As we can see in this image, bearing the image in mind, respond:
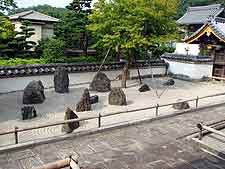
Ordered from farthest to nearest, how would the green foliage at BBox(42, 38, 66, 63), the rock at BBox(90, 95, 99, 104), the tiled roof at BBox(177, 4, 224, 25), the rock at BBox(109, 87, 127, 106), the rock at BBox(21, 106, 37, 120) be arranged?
the tiled roof at BBox(177, 4, 224, 25), the green foliage at BBox(42, 38, 66, 63), the rock at BBox(90, 95, 99, 104), the rock at BBox(109, 87, 127, 106), the rock at BBox(21, 106, 37, 120)

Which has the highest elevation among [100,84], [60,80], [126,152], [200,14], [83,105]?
[200,14]

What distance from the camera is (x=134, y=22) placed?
17.5 m

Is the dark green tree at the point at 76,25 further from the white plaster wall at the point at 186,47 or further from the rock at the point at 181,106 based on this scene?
the white plaster wall at the point at 186,47

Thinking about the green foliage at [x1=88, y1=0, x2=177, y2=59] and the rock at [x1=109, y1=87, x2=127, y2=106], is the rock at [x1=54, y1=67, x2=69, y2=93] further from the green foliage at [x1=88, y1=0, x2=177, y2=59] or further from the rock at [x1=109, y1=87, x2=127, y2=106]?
the rock at [x1=109, y1=87, x2=127, y2=106]

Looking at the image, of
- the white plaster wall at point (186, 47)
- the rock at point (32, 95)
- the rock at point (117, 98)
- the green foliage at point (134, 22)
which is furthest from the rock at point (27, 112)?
the white plaster wall at point (186, 47)

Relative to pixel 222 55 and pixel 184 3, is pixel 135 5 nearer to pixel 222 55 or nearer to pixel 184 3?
pixel 222 55

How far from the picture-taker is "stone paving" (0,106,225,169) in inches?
335

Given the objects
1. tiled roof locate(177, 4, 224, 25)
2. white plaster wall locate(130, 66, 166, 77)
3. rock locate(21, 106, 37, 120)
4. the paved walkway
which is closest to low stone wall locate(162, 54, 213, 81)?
white plaster wall locate(130, 66, 166, 77)

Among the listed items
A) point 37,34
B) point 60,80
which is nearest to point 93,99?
point 60,80

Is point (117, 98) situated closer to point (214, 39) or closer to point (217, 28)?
point (217, 28)

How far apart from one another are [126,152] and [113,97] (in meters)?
6.00

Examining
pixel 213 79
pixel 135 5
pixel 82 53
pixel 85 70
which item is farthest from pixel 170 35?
pixel 82 53

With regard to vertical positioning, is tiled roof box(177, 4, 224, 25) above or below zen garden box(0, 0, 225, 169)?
above

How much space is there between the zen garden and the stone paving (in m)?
0.03
